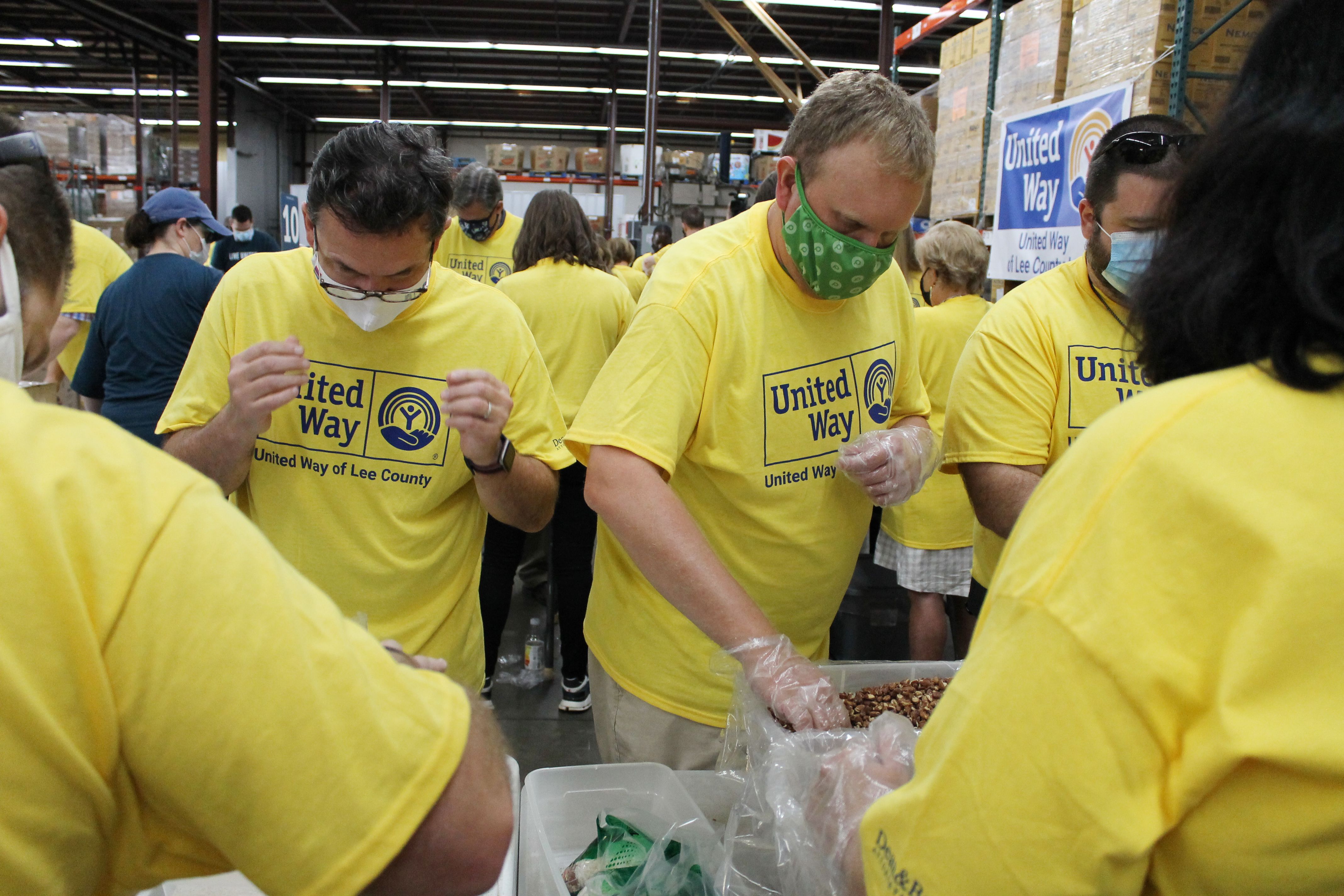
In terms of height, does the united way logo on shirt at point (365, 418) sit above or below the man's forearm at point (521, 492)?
above

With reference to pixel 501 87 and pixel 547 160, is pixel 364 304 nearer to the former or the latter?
pixel 547 160

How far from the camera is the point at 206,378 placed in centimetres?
174

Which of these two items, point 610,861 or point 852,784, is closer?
point 852,784

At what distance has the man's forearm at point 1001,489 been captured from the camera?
184 centimetres

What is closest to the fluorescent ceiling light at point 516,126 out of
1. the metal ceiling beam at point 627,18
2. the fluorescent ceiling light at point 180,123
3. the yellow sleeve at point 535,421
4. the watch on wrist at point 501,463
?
the fluorescent ceiling light at point 180,123

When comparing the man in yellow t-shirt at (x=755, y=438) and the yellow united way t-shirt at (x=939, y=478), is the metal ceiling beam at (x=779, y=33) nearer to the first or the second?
the yellow united way t-shirt at (x=939, y=478)

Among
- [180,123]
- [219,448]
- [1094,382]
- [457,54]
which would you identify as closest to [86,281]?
[219,448]

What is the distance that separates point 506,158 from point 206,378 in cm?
1421

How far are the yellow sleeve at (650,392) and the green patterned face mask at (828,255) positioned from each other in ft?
0.81

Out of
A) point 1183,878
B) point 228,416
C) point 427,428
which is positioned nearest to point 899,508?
point 427,428

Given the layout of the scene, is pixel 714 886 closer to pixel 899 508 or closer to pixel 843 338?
pixel 843 338

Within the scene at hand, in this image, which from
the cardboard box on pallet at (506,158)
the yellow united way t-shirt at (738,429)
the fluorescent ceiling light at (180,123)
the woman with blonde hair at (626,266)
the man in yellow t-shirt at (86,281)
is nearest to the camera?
the yellow united way t-shirt at (738,429)

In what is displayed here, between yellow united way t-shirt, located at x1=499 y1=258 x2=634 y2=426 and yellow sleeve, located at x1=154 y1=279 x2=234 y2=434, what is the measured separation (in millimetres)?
2215

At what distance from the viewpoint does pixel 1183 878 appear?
0.67 m
